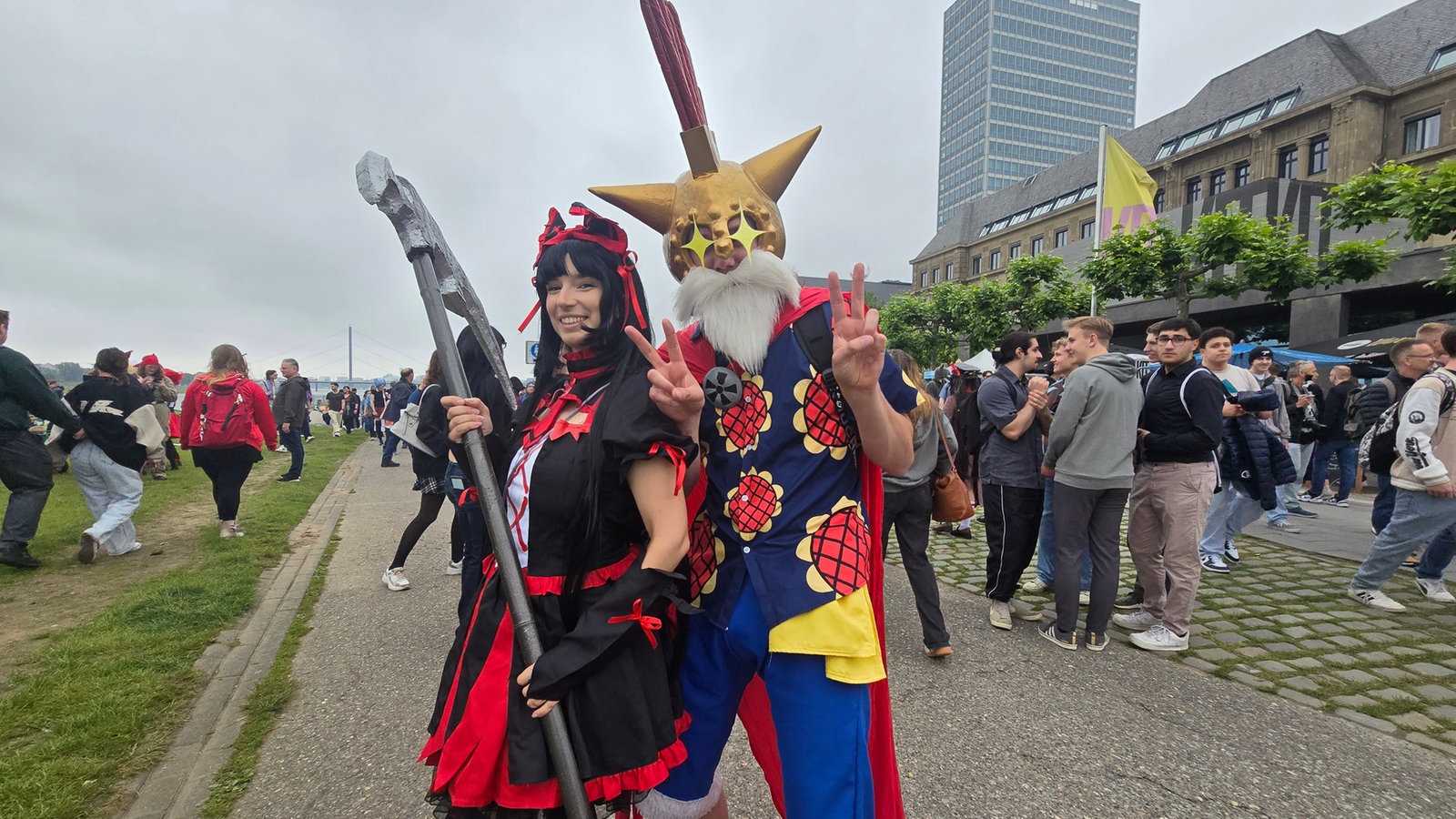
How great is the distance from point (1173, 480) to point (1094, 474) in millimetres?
610

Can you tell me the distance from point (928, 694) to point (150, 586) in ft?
17.7

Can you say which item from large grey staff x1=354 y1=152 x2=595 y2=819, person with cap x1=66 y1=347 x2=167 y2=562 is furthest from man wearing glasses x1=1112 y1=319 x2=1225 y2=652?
person with cap x1=66 y1=347 x2=167 y2=562

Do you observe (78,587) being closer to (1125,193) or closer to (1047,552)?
(1047,552)

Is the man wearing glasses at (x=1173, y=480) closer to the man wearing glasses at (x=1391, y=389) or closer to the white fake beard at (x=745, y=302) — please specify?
the man wearing glasses at (x=1391, y=389)

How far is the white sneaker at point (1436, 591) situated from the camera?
A: 476 centimetres

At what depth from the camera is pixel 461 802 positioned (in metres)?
1.30

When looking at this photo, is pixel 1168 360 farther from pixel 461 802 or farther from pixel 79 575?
pixel 79 575

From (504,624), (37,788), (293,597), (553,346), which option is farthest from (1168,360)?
(293,597)

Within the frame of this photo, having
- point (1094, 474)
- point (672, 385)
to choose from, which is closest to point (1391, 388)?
point (1094, 474)

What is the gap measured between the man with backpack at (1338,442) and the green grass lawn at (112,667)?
1053 cm

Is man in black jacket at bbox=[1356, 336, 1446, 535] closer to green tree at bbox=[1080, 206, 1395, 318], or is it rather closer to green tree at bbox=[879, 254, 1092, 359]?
green tree at bbox=[1080, 206, 1395, 318]

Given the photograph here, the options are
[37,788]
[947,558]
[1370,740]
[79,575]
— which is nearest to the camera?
[37,788]

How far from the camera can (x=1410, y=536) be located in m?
4.45

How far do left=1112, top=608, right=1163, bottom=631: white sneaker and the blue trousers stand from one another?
12.1 feet
